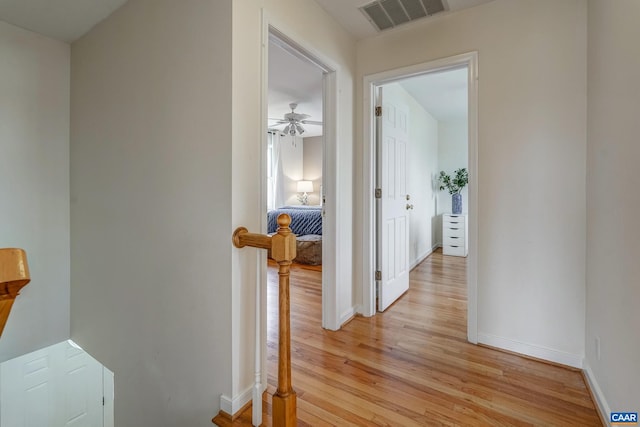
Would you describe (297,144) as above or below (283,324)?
above

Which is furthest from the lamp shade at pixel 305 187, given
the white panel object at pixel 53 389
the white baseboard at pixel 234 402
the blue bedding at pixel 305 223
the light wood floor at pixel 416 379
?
the white baseboard at pixel 234 402

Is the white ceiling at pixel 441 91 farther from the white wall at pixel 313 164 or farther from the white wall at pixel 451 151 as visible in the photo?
the white wall at pixel 313 164

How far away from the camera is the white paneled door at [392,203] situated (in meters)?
2.70

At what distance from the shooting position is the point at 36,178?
2578 millimetres

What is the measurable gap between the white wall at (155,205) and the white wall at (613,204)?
1.74 metres

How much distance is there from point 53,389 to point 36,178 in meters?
2.25

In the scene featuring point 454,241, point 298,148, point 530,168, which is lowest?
point 454,241

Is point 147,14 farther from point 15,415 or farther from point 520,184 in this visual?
point 15,415

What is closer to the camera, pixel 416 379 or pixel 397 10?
pixel 416 379

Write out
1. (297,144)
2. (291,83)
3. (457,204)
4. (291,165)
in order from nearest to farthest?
(291,83) → (457,204) → (291,165) → (297,144)

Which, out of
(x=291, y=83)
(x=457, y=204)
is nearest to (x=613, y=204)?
(x=291, y=83)

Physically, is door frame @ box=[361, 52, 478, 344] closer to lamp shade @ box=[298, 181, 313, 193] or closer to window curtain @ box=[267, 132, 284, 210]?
window curtain @ box=[267, 132, 284, 210]

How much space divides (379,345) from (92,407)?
3.41 m

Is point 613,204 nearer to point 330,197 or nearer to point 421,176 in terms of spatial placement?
point 330,197
